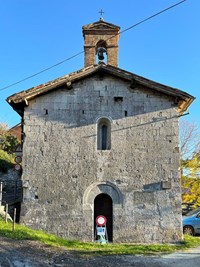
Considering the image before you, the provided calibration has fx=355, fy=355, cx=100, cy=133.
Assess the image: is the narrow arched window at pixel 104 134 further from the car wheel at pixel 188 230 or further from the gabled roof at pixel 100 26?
the car wheel at pixel 188 230

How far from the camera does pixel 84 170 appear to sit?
13320 millimetres

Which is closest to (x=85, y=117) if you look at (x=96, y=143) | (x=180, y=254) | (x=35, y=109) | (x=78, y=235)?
(x=96, y=143)

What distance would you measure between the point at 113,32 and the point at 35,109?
485cm

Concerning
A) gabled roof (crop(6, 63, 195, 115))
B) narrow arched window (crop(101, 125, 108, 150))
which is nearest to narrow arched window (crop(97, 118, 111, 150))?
narrow arched window (crop(101, 125, 108, 150))

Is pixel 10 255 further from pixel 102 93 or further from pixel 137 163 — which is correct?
pixel 102 93

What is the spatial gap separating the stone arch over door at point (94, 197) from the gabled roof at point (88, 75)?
3.97m

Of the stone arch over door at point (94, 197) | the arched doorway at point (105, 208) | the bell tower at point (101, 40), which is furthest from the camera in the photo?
the bell tower at point (101, 40)

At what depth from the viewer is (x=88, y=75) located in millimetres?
14000

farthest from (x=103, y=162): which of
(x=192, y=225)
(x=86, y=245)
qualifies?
(x=192, y=225)

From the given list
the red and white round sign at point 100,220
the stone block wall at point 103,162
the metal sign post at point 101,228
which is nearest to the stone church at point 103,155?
the stone block wall at point 103,162

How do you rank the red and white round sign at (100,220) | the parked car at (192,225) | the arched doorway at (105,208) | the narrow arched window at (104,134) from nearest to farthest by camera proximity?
1. the red and white round sign at (100,220)
2. the arched doorway at (105,208)
3. the narrow arched window at (104,134)
4. the parked car at (192,225)

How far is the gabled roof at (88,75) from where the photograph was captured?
13523 mm

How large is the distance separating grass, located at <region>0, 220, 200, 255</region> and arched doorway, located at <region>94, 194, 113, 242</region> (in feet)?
3.18

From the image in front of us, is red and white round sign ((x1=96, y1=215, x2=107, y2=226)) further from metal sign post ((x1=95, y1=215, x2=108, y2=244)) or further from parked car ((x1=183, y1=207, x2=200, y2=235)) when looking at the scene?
parked car ((x1=183, y1=207, x2=200, y2=235))
